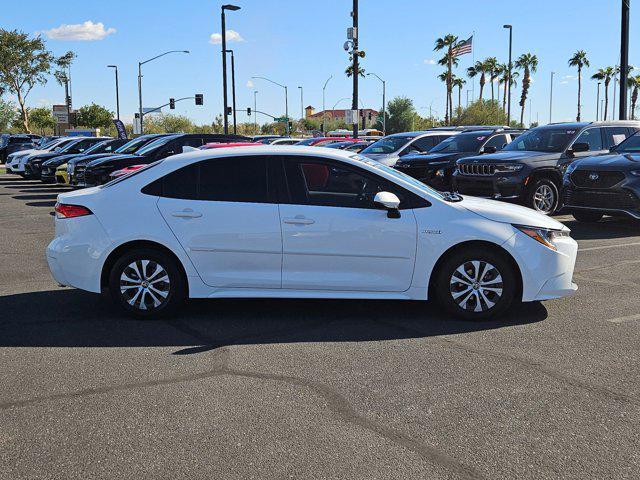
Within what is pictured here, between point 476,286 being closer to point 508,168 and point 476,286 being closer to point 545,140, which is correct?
point 508,168

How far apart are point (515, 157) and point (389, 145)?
17.2 feet

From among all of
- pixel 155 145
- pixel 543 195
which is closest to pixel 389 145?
pixel 543 195

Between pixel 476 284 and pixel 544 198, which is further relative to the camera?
pixel 544 198

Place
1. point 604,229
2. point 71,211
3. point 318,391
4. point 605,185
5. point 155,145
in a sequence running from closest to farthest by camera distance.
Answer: point 318,391 < point 71,211 < point 605,185 < point 604,229 < point 155,145

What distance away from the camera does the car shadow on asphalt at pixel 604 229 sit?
11.5m

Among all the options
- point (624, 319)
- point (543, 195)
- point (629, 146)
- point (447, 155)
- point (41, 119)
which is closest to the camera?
point (624, 319)

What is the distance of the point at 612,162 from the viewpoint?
468 inches

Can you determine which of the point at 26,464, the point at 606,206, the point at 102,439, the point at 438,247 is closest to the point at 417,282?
the point at 438,247

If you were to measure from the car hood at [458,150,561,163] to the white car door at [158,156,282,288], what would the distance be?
8.13 m

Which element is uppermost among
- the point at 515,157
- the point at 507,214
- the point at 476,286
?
the point at 515,157

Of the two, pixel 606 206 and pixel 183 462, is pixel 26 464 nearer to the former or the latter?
pixel 183 462

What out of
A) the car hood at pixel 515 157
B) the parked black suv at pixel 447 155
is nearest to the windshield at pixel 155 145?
the parked black suv at pixel 447 155

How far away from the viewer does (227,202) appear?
629cm

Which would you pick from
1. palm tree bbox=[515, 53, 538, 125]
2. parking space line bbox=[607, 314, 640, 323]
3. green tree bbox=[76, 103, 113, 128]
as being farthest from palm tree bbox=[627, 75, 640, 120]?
parking space line bbox=[607, 314, 640, 323]
